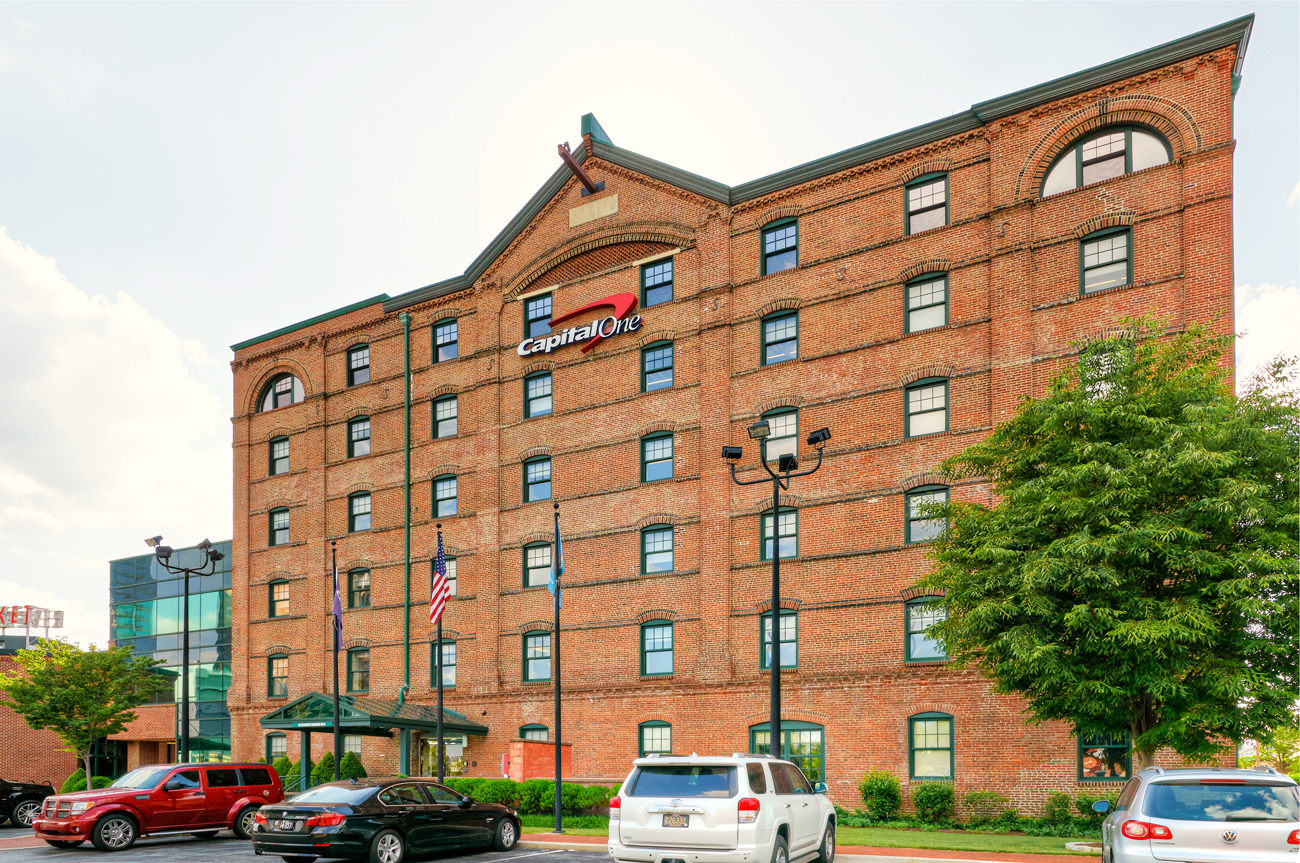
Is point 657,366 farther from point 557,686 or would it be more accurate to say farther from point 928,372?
point 557,686

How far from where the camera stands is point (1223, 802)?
1152 cm

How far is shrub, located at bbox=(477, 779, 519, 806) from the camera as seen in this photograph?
27.2 metres

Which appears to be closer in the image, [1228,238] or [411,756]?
[1228,238]

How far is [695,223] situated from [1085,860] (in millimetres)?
21328

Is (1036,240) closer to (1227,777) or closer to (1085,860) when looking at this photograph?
(1085,860)

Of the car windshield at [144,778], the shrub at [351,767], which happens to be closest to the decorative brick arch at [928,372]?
the car windshield at [144,778]

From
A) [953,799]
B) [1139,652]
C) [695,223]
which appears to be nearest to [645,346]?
[695,223]

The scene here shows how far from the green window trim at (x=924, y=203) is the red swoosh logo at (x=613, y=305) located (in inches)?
350

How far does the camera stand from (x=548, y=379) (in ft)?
119

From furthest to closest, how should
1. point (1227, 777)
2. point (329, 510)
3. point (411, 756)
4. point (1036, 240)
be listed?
point (329, 510) → point (411, 756) → point (1036, 240) → point (1227, 777)

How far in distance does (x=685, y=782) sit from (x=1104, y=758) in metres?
14.5

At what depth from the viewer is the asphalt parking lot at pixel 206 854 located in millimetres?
19266

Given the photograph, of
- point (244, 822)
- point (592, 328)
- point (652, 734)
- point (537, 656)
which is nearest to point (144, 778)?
point (244, 822)

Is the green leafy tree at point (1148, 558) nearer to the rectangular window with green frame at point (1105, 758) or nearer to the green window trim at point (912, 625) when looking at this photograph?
the rectangular window with green frame at point (1105, 758)
